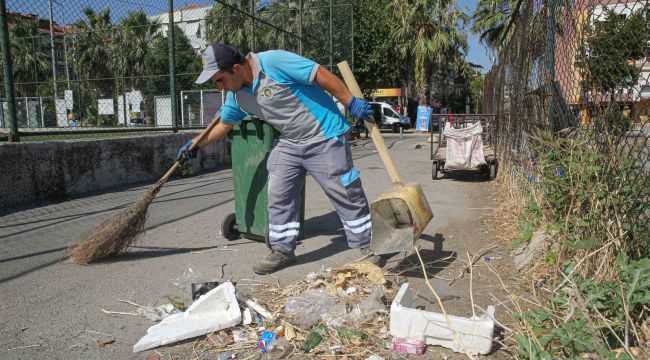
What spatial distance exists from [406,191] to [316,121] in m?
0.89

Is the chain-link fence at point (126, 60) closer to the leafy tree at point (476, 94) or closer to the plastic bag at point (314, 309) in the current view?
the plastic bag at point (314, 309)

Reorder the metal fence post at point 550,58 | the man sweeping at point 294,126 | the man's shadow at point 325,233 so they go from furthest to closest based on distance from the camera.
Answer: the metal fence post at point 550,58 → the man's shadow at point 325,233 → the man sweeping at point 294,126

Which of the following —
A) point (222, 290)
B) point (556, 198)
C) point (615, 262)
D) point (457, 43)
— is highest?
point (457, 43)

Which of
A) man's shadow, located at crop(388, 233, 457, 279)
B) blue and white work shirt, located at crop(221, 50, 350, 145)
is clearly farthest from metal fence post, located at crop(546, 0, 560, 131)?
blue and white work shirt, located at crop(221, 50, 350, 145)

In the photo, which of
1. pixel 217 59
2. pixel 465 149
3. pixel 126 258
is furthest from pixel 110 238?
pixel 465 149

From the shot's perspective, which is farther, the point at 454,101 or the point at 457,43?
the point at 454,101

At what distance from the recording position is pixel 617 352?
211 centimetres

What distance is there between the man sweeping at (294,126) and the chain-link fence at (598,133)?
1461 mm

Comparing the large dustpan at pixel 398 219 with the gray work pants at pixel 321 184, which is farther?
the gray work pants at pixel 321 184

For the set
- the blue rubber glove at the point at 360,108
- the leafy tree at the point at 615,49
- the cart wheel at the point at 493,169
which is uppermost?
the leafy tree at the point at 615,49

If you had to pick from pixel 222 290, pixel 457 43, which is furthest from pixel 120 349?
pixel 457 43

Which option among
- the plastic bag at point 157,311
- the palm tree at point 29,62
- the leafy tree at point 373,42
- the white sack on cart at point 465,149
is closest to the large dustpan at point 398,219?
the plastic bag at point 157,311

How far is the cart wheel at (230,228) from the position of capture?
4.82 m

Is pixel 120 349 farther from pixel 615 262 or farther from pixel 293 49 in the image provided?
pixel 293 49
